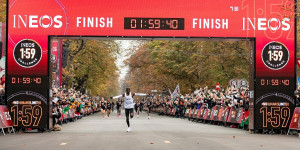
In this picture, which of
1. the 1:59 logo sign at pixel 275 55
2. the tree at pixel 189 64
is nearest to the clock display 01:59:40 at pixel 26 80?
the 1:59 logo sign at pixel 275 55

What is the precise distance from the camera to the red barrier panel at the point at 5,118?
59.2 ft

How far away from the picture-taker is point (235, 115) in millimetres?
25750

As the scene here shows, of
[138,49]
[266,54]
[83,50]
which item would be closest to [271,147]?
[266,54]

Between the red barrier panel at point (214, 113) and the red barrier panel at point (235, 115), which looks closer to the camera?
the red barrier panel at point (235, 115)

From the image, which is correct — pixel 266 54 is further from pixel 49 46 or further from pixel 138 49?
pixel 138 49

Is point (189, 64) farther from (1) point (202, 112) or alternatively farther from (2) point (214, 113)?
(2) point (214, 113)

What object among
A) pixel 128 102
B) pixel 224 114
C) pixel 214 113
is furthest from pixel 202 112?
pixel 128 102

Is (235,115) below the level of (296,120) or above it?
below

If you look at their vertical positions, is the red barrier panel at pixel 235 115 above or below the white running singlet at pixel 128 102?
below

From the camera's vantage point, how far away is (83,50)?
55.7 metres

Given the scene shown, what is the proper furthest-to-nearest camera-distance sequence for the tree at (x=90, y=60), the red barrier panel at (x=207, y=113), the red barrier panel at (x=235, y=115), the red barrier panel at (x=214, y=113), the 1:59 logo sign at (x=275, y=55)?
the tree at (x=90, y=60), the red barrier panel at (x=207, y=113), the red barrier panel at (x=214, y=113), the red barrier panel at (x=235, y=115), the 1:59 logo sign at (x=275, y=55)

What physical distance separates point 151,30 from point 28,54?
5.08 metres

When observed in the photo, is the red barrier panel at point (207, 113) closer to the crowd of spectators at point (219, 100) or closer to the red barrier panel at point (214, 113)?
the crowd of spectators at point (219, 100)

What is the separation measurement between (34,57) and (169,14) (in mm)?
5733
